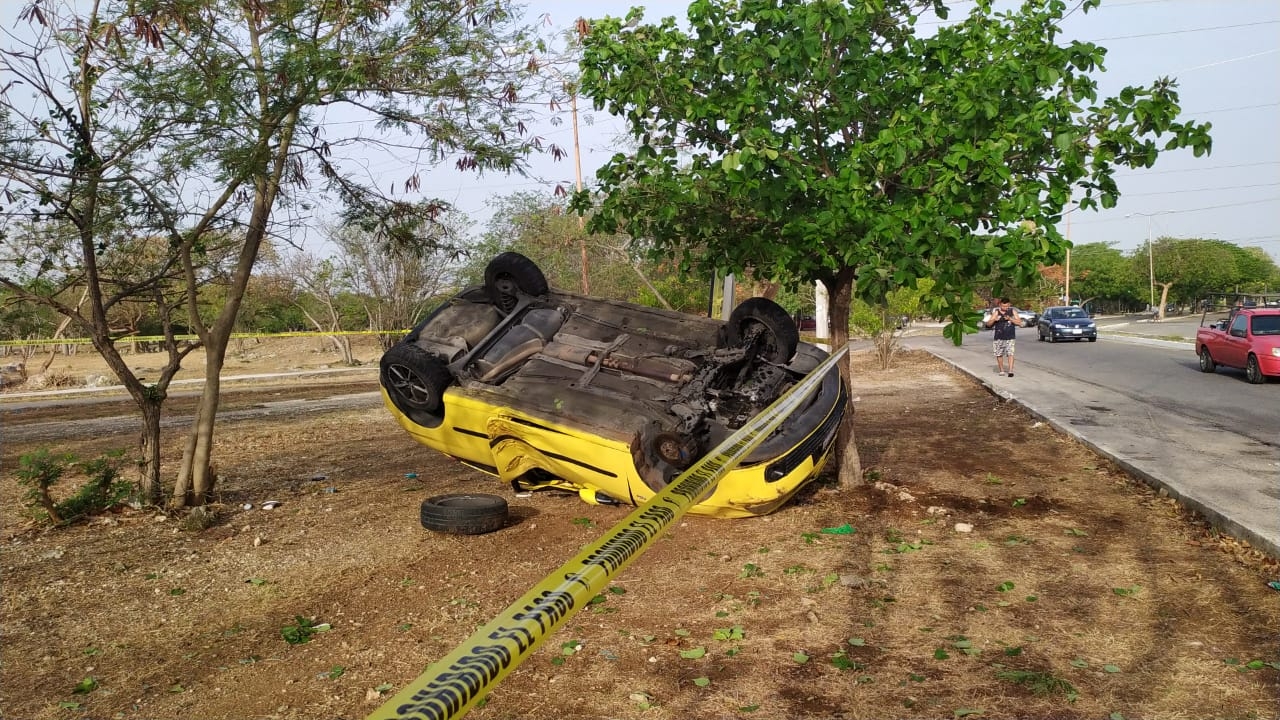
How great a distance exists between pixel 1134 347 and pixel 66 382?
31.9m

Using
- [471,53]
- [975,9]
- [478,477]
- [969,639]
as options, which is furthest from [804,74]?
[478,477]

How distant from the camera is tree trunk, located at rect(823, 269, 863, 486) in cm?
795

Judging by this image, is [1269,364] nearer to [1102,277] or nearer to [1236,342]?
[1236,342]

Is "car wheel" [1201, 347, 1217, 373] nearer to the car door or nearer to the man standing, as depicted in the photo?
the car door

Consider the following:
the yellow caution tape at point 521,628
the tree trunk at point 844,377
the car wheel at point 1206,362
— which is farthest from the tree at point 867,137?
the car wheel at point 1206,362

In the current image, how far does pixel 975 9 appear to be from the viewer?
6.78m

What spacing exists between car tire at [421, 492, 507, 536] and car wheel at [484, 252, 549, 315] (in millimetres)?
2144

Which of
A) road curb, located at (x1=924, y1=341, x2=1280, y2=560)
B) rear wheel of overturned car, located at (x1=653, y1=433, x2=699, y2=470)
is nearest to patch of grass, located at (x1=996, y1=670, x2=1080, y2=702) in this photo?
rear wheel of overturned car, located at (x1=653, y1=433, x2=699, y2=470)

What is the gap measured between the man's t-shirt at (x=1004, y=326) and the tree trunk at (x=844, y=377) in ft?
36.3

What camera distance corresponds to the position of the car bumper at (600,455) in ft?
20.1

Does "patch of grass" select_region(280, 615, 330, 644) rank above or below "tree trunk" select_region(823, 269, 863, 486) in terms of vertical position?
below

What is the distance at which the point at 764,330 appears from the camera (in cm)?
742

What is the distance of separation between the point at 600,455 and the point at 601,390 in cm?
84

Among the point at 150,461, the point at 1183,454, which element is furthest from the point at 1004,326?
the point at 150,461
